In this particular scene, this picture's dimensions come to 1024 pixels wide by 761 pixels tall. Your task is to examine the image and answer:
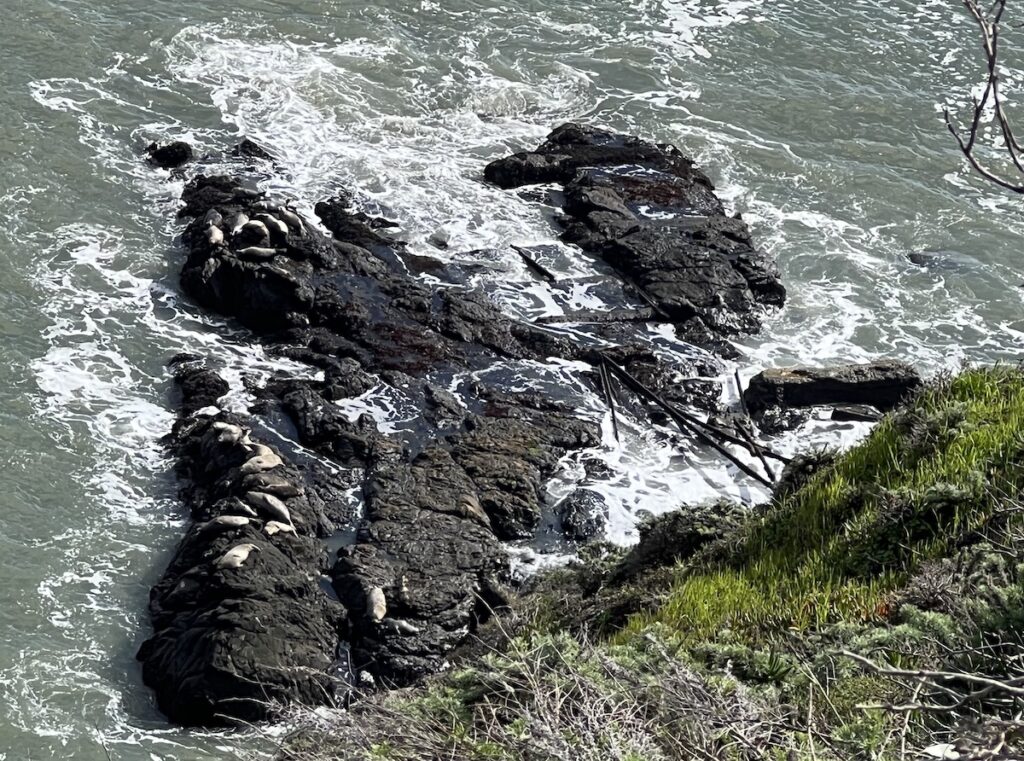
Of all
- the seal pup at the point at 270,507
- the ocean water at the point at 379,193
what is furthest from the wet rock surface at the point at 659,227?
the seal pup at the point at 270,507

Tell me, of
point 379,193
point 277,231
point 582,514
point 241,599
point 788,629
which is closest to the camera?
point 788,629

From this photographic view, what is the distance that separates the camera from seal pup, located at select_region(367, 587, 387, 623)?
452 inches

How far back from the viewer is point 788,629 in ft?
23.2

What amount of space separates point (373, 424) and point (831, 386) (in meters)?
5.11

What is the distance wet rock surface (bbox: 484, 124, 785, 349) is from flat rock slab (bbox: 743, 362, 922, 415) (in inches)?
47.7

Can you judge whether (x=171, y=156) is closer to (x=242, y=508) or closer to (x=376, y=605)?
(x=242, y=508)

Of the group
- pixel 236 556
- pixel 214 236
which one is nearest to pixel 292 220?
pixel 214 236

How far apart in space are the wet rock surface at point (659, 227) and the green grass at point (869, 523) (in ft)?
24.1

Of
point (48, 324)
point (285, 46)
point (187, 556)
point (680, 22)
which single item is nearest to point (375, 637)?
point (187, 556)

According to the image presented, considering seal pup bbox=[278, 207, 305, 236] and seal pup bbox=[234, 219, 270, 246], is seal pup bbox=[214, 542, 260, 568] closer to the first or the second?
seal pup bbox=[234, 219, 270, 246]

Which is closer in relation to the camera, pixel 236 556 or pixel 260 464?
pixel 236 556

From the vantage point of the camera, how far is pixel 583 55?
76.9 feet

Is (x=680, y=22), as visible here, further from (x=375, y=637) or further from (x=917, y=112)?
(x=375, y=637)

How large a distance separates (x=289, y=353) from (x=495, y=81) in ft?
28.1
